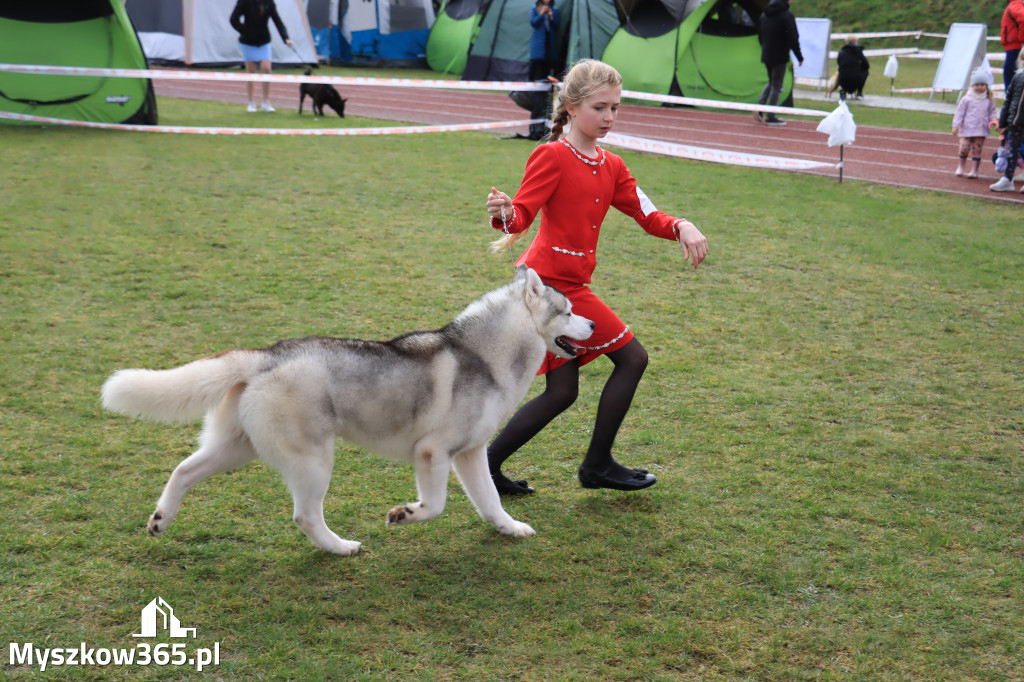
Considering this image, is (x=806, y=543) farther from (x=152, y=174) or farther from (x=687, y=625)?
(x=152, y=174)

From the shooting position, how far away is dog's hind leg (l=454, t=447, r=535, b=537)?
396 centimetres

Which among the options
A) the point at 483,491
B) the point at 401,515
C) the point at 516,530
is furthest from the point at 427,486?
the point at 516,530

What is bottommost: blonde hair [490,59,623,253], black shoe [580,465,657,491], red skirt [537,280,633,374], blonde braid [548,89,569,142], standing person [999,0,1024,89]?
black shoe [580,465,657,491]

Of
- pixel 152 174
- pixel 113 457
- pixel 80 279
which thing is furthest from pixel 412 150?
pixel 113 457

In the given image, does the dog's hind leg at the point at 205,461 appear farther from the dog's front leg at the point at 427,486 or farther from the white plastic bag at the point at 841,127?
the white plastic bag at the point at 841,127

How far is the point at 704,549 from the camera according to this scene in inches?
158

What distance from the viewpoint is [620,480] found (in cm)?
444

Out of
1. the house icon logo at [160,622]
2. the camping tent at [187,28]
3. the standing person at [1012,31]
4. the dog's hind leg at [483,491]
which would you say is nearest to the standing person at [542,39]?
the standing person at [1012,31]

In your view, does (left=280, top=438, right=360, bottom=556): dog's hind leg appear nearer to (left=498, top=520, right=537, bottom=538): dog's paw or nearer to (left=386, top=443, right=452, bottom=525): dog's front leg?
(left=386, top=443, right=452, bottom=525): dog's front leg

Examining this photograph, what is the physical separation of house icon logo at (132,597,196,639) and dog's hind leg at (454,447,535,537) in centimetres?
133

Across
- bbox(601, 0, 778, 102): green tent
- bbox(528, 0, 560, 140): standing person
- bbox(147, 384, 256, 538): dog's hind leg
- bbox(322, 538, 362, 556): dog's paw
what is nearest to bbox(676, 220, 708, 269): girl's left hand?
bbox(322, 538, 362, 556): dog's paw

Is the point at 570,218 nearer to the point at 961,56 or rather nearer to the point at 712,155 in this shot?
the point at 712,155

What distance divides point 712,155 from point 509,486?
36.4 feet

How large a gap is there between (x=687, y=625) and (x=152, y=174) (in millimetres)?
10738
